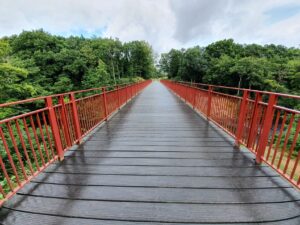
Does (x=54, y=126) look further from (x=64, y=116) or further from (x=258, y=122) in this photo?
(x=258, y=122)

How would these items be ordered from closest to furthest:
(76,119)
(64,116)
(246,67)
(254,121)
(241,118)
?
(254,121)
(64,116)
(241,118)
(76,119)
(246,67)

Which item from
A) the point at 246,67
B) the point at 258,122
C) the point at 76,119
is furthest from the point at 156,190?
the point at 246,67

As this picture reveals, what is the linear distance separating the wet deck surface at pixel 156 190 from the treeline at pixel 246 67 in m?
21.4

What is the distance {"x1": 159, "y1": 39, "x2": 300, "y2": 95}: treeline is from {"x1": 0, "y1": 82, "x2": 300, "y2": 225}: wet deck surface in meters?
21.4

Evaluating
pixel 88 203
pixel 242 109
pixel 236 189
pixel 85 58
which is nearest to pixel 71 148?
pixel 88 203

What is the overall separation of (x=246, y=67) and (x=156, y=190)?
85.8 feet

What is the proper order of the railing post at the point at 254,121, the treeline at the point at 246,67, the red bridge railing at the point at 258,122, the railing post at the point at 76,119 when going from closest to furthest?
the red bridge railing at the point at 258,122 < the railing post at the point at 254,121 < the railing post at the point at 76,119 < the treeline at the point at 246,67

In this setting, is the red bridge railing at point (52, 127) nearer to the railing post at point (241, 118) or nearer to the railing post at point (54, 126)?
the railing post at point (54, 126)

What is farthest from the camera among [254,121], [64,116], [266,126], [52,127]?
[64,116]

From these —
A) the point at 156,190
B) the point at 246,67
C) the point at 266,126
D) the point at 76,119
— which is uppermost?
the point at 246,67

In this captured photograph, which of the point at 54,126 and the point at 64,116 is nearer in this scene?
the point at 54,126

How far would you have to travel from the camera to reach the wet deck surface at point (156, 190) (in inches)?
58.9

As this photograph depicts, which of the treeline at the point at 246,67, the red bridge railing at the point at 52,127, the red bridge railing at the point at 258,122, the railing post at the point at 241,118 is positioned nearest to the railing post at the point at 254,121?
the red bridge railing at the point at 258,122

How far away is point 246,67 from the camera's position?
894 inches
